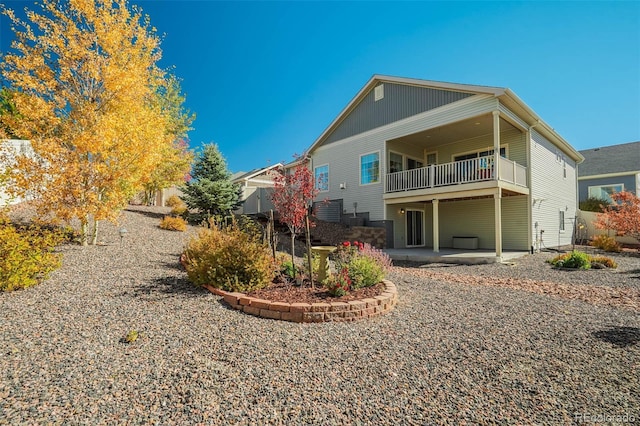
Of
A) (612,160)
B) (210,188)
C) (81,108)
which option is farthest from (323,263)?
(612,160)

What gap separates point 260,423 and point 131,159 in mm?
7665

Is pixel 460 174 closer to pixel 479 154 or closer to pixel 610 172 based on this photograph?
pixel 479 154

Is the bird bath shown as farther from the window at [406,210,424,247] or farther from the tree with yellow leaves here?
the window at [406,210,424,247]

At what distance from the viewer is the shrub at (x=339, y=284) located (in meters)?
4.55

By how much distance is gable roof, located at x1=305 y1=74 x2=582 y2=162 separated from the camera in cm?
1040

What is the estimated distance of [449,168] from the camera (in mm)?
11500

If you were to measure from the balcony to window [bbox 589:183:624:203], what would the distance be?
1559 centimetres

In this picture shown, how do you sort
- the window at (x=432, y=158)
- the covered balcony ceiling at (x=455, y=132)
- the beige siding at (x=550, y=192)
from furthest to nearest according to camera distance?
the window at (x=432, y=158) < the beige siding at (x=550, y=192) < the covered balcony ceiling at (x=455, y=132)

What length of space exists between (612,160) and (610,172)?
5.23ft

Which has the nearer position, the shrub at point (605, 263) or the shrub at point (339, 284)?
the shrub at point (339, 284)

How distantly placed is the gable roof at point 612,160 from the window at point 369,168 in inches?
761

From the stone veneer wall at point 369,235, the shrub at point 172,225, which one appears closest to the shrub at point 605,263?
the stone veneer wall at point 369,235

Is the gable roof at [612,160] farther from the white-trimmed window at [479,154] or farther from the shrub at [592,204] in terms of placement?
the white-trimmed window at [479,154]

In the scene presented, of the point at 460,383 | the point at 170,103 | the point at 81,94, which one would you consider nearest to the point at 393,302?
the point at 460,383
